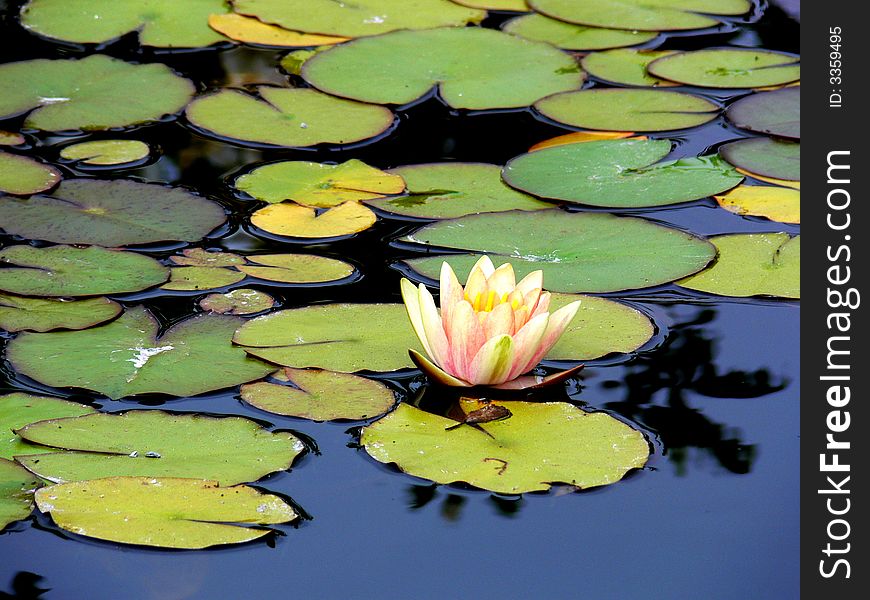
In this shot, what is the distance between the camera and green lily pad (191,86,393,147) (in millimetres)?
3600

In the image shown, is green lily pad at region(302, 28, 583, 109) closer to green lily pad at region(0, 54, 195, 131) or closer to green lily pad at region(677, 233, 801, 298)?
green lily pad at region(0, 54, 195, 131)

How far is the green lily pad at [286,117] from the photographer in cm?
360

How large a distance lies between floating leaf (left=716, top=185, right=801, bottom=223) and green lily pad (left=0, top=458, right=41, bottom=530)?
211cm

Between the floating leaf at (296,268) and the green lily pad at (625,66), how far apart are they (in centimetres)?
173

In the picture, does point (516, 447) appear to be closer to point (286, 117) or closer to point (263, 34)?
point (286, 117)

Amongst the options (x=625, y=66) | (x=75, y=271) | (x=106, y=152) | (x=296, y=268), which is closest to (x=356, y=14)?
(x=625, y=66)

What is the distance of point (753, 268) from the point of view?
9.16 ft

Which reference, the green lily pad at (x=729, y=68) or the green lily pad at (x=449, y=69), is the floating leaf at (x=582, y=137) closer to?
the green lily pad at (x=449, y=69)

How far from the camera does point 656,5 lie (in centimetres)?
473

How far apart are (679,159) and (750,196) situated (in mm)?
316

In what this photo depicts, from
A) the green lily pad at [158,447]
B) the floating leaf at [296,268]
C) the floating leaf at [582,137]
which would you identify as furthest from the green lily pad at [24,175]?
the floating leaf at [582,137]

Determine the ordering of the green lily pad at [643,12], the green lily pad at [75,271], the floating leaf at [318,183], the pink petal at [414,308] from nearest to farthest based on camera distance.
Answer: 1. the pink petal at [414,308]
2. the green lily pad at [75,271]
3. the floating leaf at [318,183]
4. the green lily pad at [643,12]

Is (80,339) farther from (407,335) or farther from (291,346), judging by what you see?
(407,335)

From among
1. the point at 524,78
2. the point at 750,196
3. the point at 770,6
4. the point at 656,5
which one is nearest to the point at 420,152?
the point at 524,78
